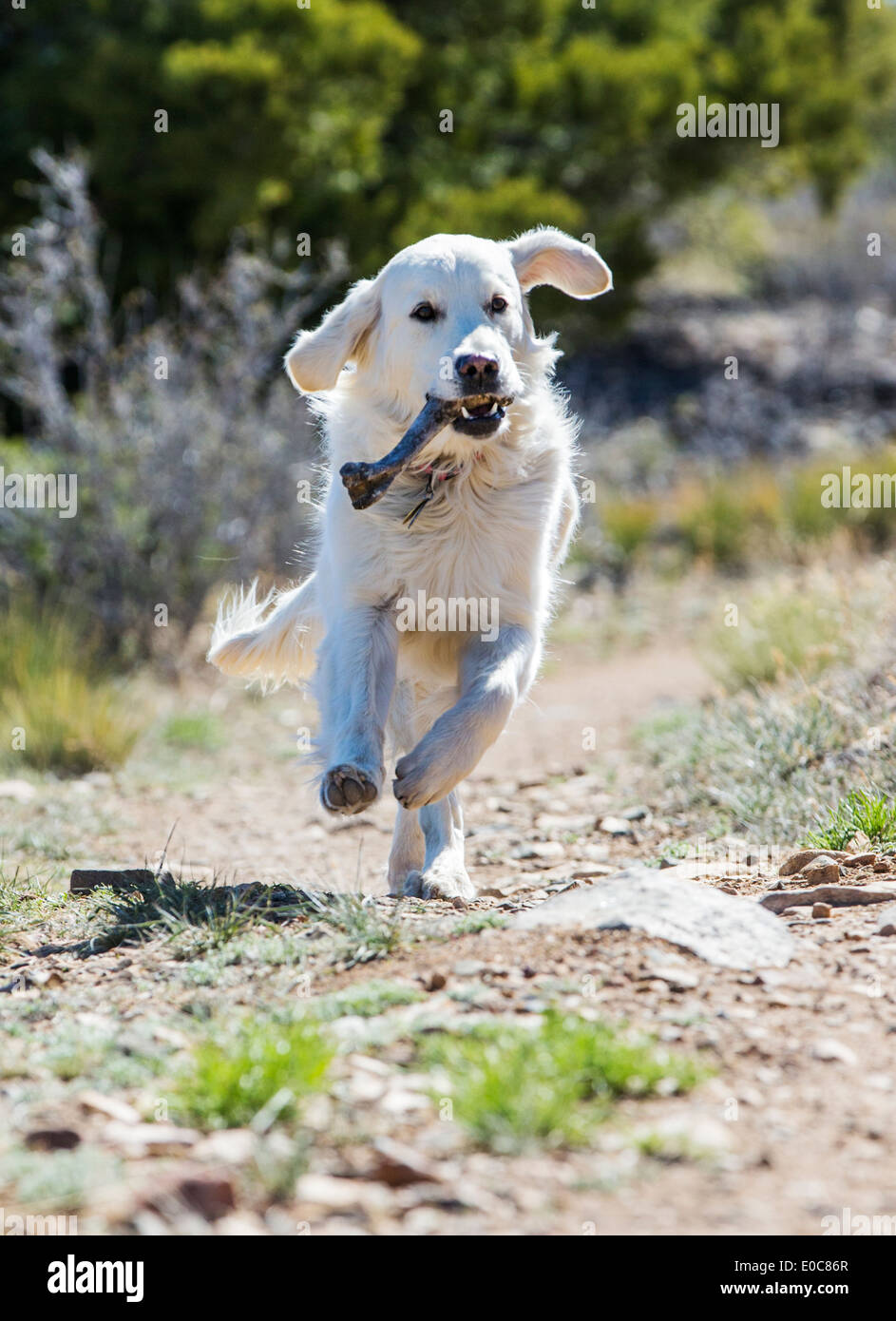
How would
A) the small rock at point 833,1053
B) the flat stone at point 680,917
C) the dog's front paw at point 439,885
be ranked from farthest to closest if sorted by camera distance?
the dog's front paw at point 439,885
the flat stone at point 680,917
the small rock at point 833,1053

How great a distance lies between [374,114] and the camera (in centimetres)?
1447

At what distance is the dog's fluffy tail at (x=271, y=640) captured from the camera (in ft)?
16.6

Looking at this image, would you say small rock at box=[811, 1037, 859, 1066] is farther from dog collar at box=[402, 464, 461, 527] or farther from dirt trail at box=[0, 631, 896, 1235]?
dog collar at box=[402, 464, 461, 527]

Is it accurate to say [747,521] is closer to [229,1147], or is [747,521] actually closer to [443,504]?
[443,504]

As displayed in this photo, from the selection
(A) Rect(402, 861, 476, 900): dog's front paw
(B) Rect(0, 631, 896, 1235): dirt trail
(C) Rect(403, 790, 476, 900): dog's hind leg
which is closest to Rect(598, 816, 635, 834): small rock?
(B) Rect(0, 631, 896, 1235): dirt trail

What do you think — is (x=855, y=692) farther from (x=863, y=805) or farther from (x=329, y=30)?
(x=329, y=30)

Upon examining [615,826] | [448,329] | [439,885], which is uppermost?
[448,329]

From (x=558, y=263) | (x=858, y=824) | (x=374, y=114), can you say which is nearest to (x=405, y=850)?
(x=858, y=824)

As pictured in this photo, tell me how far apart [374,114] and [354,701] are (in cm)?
1181

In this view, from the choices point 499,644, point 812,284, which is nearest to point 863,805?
point 499,644

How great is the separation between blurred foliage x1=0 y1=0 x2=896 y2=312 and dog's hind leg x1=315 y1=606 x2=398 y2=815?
9335mm

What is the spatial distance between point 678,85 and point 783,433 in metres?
4.60

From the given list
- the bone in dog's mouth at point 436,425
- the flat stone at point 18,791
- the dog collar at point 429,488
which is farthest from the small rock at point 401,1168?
the flat stone at point 18,791

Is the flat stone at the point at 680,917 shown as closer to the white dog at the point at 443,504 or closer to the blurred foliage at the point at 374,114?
the white dog at the point at 443,504
